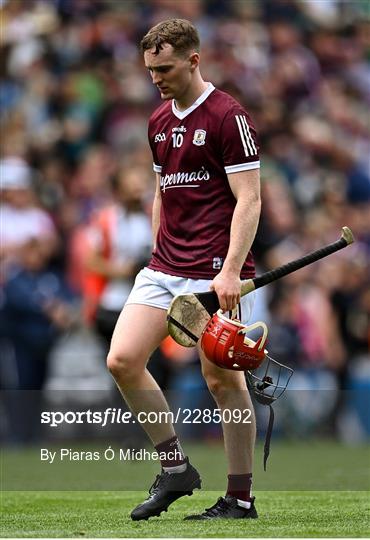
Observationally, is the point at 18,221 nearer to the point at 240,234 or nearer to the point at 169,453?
the point at 169,453

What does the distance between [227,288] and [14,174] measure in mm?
7654

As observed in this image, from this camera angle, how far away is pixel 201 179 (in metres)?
6.54

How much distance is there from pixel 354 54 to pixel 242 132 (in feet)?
39.9

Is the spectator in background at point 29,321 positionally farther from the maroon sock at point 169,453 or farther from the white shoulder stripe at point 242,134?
the white shoulder stripe at point 242,134

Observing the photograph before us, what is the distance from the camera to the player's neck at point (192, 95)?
6562mm

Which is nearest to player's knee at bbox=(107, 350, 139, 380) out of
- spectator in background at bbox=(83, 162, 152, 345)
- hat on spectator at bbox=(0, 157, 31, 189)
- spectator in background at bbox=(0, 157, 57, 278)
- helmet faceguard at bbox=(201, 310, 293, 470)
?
helmet faceguard at bbox=(201, 310, 293, 470)

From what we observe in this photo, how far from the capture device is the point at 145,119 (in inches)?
615

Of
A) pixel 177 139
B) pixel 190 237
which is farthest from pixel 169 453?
pixel 177 139

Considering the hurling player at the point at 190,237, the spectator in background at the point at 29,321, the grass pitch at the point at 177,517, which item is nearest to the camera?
the grass pitch at the point at 177,517

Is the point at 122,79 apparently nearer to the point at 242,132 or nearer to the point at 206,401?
the point at 206,401

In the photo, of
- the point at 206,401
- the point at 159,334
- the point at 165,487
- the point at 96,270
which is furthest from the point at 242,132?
the point at 206,401

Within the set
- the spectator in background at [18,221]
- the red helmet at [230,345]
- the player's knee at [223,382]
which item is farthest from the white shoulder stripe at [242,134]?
the spectator in background at [18,221]

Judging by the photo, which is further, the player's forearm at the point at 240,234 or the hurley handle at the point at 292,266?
the hurley handle at the point at 292,266

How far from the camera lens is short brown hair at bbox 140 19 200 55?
21.2ft
